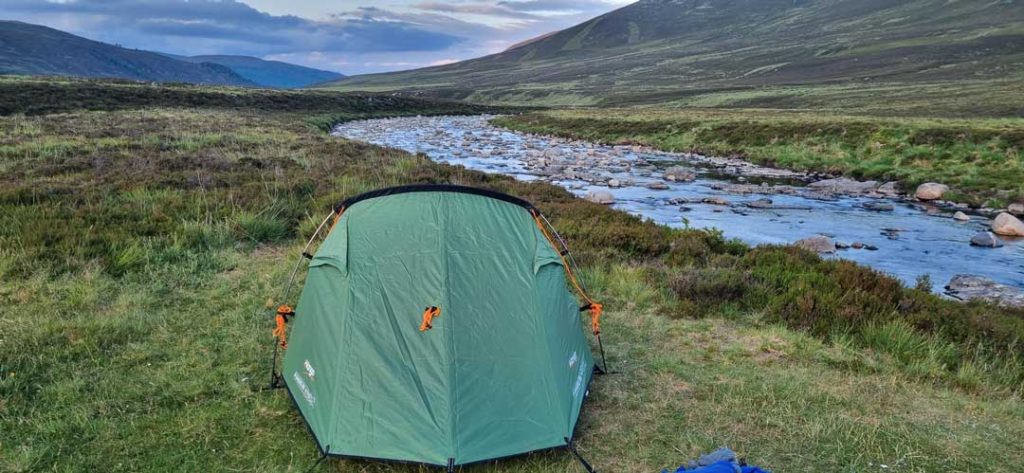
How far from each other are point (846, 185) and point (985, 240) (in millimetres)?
9236

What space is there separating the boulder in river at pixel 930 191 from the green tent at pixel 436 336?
21.5 meters

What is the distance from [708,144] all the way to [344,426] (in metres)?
37.1

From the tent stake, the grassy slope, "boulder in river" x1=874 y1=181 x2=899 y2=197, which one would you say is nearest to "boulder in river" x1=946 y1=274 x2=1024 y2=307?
the grassy slope

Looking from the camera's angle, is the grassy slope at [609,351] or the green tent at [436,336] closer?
the green tent at [436,336]

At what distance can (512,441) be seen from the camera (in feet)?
15.7

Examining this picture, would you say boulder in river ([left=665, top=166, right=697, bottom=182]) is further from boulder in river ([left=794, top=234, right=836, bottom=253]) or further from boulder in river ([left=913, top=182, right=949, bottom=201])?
boulder in river ([left=794, top=234, right=836, bottom=253])


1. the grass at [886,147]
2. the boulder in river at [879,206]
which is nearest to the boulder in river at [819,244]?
the boulder in river at [879,206]

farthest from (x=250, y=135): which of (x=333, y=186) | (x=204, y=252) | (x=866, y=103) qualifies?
(x=866, y=103)

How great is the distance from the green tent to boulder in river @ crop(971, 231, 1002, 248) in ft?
48.3

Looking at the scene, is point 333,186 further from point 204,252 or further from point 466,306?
point 466,306

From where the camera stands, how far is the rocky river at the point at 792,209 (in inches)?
550

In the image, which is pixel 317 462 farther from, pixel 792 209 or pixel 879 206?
pixel 879 206

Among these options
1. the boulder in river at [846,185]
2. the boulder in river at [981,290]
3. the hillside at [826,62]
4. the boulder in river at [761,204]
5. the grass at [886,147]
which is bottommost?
the boulder in river at [981,290]

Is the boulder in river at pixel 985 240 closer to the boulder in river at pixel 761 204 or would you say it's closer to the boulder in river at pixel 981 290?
the boulder in river at pixel 981 290
